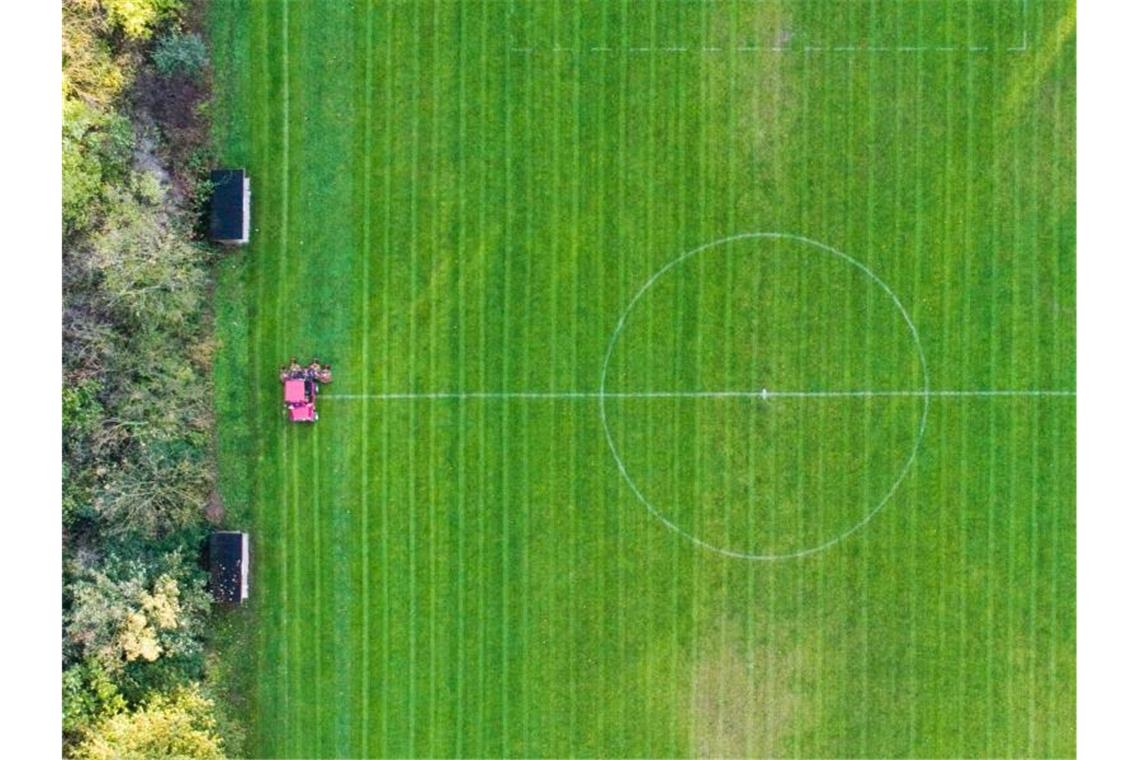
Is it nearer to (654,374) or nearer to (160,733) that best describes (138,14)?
(654,374)

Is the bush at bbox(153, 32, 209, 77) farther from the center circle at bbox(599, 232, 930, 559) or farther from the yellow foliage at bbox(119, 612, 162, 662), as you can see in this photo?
the yellow foliage at bbox(119, 612, 162, 662)

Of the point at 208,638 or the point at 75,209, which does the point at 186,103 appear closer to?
the point at 75,209

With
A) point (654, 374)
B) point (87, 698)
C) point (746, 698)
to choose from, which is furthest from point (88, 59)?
point (746, 698)

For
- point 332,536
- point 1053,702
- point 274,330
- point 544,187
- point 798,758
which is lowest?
point 798,758

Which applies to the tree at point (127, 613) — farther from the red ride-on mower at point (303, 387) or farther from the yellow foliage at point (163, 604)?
the red ride-on mower at point (303, 387)

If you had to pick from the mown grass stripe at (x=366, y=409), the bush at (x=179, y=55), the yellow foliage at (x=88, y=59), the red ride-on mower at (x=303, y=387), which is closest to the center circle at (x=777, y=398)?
the mown grass stripe at (x=366, y=409)

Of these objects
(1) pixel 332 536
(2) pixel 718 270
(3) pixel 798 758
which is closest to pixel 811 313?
(2) pixel 718 270

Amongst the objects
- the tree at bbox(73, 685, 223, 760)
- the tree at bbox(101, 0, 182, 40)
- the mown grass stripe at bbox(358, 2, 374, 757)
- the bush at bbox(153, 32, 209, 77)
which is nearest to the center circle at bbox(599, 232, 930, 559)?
the mown grass stripe at bbox(358, 2, 374, 757)
